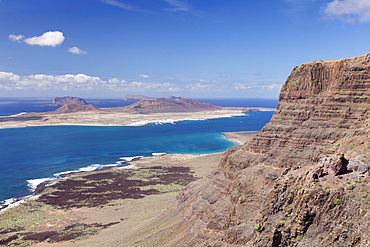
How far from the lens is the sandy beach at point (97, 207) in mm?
54344

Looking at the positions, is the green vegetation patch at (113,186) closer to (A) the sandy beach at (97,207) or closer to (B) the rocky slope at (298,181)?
(A) the sandy beach at (97,207)

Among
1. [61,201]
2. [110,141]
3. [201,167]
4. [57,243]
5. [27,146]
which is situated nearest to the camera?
[57,243]

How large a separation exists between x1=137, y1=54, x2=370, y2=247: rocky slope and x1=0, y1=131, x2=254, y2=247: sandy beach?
10.7 metres

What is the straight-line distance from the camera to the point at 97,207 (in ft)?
236

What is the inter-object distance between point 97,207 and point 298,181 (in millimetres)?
59363

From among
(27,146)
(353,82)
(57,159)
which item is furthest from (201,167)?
(27,146)

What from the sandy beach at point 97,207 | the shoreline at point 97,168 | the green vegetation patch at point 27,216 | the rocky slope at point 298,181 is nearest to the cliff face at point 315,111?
the rocky slope at point 298,181

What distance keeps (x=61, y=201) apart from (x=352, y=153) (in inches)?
2781

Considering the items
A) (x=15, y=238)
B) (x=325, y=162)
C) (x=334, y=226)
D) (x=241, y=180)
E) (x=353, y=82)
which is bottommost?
(x=15, y=238)

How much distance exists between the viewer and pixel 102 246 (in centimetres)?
4803

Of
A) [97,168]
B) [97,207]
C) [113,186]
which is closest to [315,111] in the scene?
[97,207]

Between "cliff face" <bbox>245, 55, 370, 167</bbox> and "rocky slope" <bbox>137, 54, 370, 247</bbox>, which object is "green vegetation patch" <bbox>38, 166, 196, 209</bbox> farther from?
"cliff face" <bbox>245, 55, 370, 167</bbox>

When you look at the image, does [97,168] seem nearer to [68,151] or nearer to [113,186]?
[113,186]

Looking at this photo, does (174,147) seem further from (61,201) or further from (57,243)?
(57,243)
